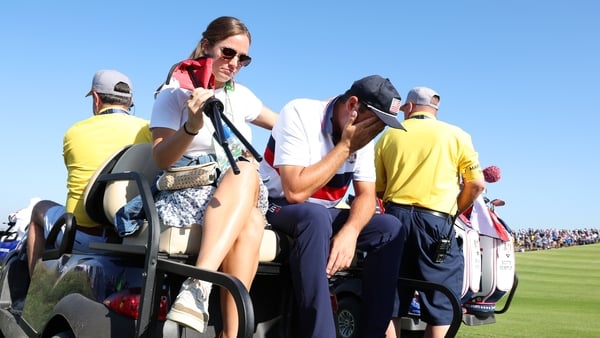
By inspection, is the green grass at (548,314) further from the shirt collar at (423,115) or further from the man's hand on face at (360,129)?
the man's hand on face at (360,129)

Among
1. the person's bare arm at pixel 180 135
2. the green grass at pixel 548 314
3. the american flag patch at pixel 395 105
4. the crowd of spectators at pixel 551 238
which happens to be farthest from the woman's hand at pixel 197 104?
the crowd of spectators at pixel 551 238

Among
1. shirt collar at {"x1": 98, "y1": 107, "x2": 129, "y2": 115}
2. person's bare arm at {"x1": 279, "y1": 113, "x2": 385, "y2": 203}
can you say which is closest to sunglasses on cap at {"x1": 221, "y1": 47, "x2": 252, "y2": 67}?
person's bare arm at {"x1": 279, "y1": 113, "x2": 385, "y2": 203}

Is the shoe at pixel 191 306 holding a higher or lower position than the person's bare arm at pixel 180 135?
lower

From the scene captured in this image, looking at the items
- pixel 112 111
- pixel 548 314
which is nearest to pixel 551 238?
pixel 548 314

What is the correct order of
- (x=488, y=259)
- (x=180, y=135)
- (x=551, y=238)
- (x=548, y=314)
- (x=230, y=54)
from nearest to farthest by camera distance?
Answer: 1. (x=180, y=135)
2. (x=230, y=54)
3. (x=488, y=259)
4. (x=548, y=314)
5. (x=551, y=238)

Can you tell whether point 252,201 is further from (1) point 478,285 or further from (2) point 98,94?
(1) point 478,285

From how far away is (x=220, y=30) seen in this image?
12.6 feet

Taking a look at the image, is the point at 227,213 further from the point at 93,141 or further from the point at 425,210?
the point at 425,210

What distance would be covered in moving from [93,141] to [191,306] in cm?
221

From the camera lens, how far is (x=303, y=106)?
388 cm

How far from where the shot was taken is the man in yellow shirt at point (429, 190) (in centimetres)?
540

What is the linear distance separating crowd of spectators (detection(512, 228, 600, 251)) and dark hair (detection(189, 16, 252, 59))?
248 feet

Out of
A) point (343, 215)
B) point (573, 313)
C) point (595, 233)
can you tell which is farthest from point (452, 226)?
point (595, 233)

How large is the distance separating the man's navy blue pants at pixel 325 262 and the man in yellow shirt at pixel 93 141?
1.45 metres
